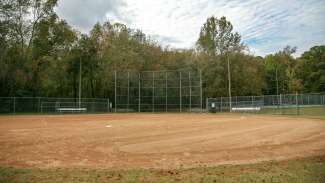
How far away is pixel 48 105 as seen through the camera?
40688 mm

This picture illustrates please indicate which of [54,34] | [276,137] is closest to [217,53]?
[54,34]

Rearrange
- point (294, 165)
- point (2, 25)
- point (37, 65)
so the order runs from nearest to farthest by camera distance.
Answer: point (294, 165) < point (2, 25) < point (37, 65)

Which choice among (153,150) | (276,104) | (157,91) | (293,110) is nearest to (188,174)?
(153,150)

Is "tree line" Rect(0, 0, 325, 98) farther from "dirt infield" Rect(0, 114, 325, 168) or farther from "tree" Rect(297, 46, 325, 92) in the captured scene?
"dirt infield" Rect(0, 114, 325, 168)

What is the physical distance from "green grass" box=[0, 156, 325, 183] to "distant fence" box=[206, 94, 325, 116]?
29.4m

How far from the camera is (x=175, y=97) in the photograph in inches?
1941

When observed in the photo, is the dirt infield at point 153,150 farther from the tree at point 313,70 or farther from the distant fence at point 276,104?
the tree at point 313,70

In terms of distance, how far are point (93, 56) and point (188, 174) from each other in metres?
49.2

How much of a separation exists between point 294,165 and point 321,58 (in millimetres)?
74213

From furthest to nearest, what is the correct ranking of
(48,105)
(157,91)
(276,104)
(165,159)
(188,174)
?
(157,91) < (48,105) < (276,104) < (165,159) < (188,174)

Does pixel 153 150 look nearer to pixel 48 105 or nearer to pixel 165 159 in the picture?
pixel 165 159

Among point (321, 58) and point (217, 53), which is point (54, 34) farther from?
point (321, 58)

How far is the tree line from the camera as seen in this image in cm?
4378

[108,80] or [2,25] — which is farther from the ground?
[2,25]
